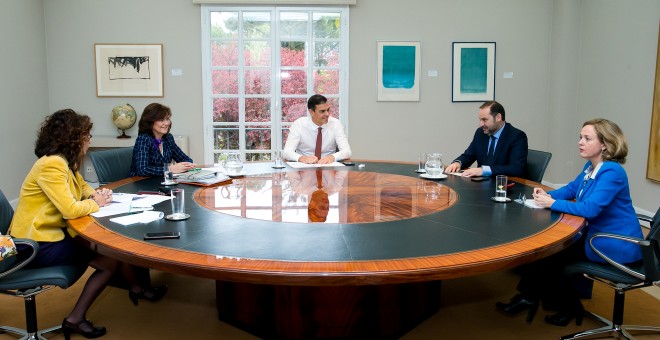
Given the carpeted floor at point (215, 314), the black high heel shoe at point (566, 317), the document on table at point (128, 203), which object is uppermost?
the document on table at point (128, 203)

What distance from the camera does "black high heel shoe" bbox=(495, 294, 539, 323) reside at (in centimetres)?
289

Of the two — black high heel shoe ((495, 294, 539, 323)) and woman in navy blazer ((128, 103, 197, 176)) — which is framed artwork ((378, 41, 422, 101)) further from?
black high heel shoe ((495, 294, 539, 323))

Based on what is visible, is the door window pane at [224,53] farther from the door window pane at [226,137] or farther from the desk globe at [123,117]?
the desk globe at [123,117]

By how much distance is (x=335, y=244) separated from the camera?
198 centimetres

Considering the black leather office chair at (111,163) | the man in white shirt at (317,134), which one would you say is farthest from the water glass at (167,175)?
the man in white shirt at (317,134)

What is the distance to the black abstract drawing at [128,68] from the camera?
639cm

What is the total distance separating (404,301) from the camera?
265 centimetres

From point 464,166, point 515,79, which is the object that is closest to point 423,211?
point 464,166

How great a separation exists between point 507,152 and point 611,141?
133 centimetres

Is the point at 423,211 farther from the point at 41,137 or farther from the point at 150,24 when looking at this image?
the point at 150,24

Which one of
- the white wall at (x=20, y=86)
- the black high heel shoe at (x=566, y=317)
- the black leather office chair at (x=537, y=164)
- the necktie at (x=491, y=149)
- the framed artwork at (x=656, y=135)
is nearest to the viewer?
the black high heel shoe at (x=566, y=317)

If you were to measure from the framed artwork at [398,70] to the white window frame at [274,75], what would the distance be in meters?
0.46

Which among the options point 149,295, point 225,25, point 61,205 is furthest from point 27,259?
point 225,25

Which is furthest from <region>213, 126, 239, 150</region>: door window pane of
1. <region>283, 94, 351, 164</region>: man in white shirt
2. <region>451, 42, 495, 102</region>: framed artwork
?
<region>451, 42, 495, 102</region>: framed artwork
